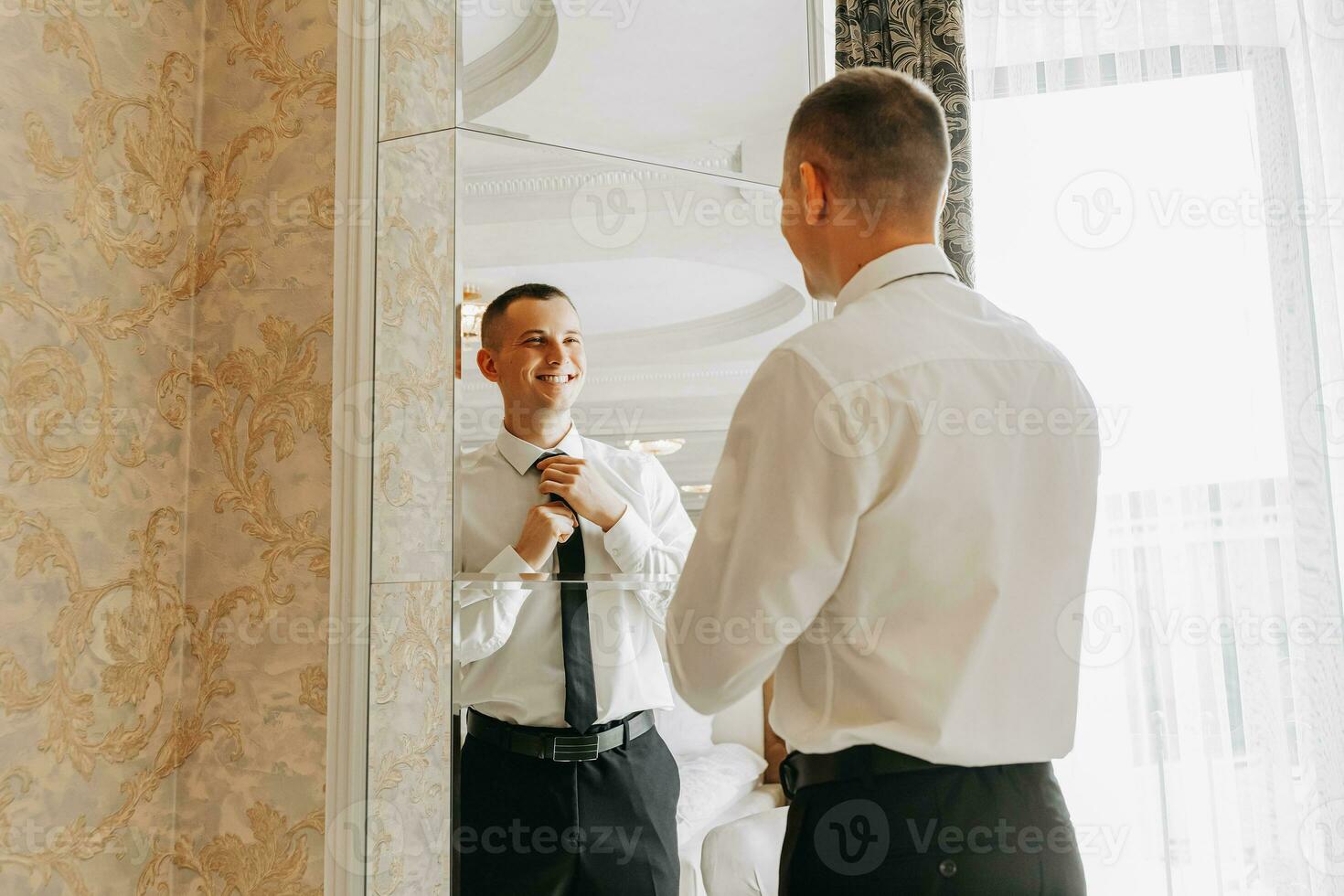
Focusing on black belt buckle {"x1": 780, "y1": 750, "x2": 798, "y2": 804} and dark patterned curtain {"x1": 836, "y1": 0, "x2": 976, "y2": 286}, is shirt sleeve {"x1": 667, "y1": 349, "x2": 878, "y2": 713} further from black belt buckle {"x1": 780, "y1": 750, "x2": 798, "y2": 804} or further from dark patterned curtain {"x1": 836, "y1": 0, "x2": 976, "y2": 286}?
dark patterned curtain {"x1": 836, "y1": 0, "x2": 976, "y2": 286}

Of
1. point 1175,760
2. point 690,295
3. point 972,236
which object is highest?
point 972,236

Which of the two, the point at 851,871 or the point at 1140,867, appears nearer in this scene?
the point at 851,871

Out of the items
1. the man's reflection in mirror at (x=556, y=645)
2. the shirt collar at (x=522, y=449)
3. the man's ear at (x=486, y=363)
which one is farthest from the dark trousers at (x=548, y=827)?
the man's ear at (x=486, y=363)

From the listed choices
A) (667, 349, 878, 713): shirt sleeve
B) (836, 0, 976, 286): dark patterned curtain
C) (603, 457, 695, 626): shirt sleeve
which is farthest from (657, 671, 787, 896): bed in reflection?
(836, 0, 976, 286): dark patterned curtain

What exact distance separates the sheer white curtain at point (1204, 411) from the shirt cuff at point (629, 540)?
1397 millimetres

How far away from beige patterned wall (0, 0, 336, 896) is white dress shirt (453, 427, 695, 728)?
172 millimetres

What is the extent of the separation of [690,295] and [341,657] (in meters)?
0.62

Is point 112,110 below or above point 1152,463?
above

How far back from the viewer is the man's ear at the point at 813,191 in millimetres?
1116

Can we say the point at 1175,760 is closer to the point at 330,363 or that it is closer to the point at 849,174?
the point at 849,174

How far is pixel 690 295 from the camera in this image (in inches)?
50.7

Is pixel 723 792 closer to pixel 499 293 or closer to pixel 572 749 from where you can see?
pixel 572 749

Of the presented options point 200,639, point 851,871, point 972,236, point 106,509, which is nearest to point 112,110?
point 106,509

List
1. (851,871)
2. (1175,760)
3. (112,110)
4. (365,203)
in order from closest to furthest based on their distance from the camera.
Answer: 1. (851,871)
2. (112,110)
3. (365,203)
4. (1175,760)
